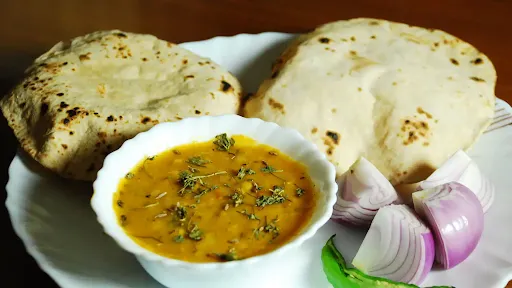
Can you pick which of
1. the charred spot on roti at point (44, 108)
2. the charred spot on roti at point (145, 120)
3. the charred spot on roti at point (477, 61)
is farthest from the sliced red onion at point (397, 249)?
the charred spot on roti at point (44, 108)

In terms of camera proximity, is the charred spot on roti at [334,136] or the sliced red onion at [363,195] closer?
the sliced red onion at [363,195]

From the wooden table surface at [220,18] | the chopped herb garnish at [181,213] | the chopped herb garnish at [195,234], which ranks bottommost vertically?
the wooden table surface at [220,18]

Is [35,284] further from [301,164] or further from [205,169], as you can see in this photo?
[301,164]

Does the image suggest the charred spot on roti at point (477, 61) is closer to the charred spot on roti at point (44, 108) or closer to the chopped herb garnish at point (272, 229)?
the chopped herb garnish at point (272, 229)

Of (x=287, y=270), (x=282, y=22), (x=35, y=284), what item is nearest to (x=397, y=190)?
(x=287, y=270)

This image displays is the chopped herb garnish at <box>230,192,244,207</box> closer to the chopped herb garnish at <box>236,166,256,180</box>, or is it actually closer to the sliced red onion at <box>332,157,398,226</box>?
the chopped herb garnish at <box>236,166,256,180</box>

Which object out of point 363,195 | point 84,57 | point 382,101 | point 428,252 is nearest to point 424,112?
point 382,101

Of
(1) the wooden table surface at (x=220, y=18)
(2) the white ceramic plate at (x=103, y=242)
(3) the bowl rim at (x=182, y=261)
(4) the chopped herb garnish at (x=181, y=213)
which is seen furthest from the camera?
(1) the wooden table surface at (x=220, y=18)
